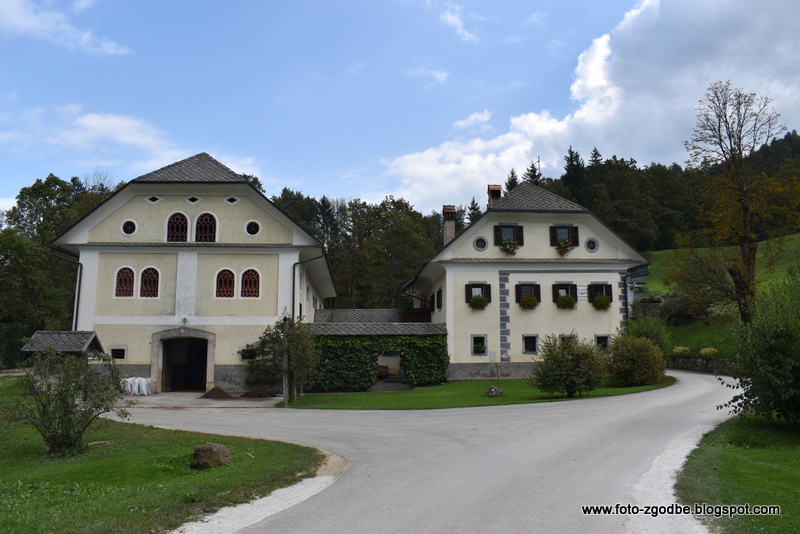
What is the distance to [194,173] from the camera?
27.9 metres

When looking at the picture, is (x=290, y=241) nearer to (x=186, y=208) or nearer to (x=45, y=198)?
(x=186, y=208)

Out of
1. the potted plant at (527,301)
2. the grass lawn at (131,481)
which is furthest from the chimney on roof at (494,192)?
the grass lawn at (131,481)

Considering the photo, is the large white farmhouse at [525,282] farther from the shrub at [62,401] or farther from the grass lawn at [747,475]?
the shrub at [62,401]

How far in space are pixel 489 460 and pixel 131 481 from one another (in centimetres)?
589

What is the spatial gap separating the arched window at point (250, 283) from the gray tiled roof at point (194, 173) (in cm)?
425

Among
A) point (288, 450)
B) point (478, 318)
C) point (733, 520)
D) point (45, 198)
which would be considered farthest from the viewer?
point (45, 198)

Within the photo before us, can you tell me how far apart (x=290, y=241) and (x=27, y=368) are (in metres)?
14.5

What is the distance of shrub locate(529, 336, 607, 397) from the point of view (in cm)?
2052

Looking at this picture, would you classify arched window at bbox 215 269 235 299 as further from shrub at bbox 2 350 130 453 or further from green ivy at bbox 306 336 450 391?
shrub at bbox 2 350 130 453

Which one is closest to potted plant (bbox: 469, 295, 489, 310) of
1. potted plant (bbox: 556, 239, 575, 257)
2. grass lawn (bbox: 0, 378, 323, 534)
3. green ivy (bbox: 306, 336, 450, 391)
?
green ivy (bbox: 306, 336, 450, 391)

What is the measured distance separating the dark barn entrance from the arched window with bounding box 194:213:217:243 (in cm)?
494

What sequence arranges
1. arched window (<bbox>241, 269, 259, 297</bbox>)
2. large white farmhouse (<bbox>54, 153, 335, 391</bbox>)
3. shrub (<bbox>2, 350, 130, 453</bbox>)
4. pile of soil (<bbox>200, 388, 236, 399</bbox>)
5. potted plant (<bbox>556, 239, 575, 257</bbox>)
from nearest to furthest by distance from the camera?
shrub (<bbox>2, 350, 130, 453</bbox>) < pile of soil (<bbox>200, 388, 236, 399</bbox>) < large white farmhouse (<bbox>54, 153, 335, 391</bbox>) < arched window (<bbox>241, 269, 259, 297</bbox>) < potted plant (<bbox>556, 239, 575, 257</bbox>)

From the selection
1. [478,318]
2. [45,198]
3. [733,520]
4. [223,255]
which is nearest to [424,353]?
[478,318]

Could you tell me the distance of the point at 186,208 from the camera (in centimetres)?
2755
